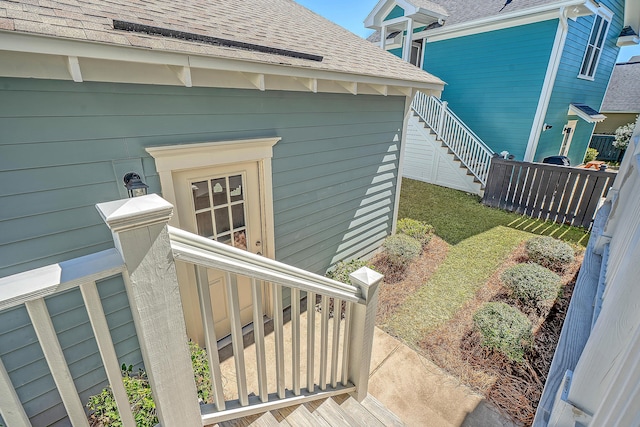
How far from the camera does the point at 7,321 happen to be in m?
2.12

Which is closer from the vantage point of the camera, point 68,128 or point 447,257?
point 68,128

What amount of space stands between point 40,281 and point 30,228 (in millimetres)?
1846

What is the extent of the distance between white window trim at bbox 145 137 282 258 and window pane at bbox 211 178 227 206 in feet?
0.78

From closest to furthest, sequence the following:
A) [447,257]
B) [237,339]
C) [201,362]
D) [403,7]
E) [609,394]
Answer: [609,394] → [237,339] → [201,362] → [447,257] → [403,7]

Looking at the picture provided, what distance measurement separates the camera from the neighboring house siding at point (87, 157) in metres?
1.99

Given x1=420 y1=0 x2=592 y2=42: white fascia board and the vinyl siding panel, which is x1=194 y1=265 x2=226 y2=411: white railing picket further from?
x1=420 y1=0 x2=592 y2=42: white fascia board

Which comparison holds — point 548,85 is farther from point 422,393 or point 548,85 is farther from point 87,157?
point 87,157

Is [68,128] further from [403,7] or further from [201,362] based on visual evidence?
[403,7]

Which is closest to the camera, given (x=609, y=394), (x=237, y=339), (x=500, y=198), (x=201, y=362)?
(x=609, y=394)

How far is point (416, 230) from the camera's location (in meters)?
5.75

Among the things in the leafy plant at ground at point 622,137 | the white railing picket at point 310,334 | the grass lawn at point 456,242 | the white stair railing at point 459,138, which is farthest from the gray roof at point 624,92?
the white railing picket at point 310,334

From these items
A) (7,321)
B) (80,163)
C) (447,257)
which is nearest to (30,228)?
(80,163)

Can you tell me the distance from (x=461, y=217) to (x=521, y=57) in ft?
17.7

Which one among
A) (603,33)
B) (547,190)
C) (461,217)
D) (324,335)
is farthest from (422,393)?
(603,33)
